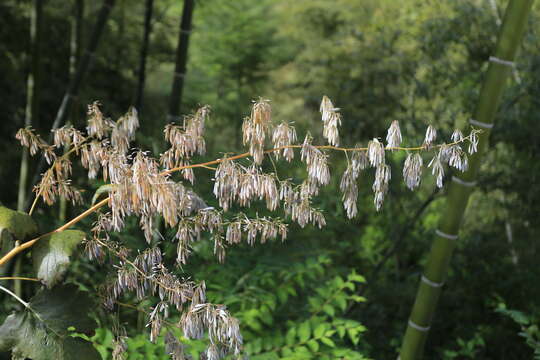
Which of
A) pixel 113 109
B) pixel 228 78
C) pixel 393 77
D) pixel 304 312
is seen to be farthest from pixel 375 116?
pixel 228 78

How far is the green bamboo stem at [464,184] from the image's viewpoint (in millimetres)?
1582

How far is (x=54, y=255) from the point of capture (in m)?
0.83

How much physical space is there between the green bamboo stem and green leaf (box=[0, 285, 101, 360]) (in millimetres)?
1097

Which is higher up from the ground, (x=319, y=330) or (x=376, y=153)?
(x=376, y=153)

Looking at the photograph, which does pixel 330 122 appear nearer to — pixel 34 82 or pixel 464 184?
pixel 464 184

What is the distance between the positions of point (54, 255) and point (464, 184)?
3.88 ft

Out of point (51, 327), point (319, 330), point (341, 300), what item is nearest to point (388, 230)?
point (341, 300)

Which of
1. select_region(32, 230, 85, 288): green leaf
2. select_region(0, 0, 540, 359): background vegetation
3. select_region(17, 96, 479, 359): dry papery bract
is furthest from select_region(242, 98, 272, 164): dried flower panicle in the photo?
select_region(0, 0, 540, 359): background vegetation

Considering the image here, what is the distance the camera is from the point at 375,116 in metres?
3.95

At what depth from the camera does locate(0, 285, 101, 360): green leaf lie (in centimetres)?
86

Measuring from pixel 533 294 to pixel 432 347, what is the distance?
609 mm

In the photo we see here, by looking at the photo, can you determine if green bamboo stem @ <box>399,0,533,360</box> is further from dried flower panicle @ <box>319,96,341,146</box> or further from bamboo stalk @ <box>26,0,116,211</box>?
bamboo stalk @ <box>26,0,116,211</box>

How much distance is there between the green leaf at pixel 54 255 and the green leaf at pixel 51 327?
8 cm

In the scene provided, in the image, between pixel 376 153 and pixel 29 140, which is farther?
pixel 29 140
